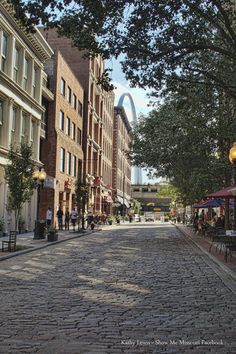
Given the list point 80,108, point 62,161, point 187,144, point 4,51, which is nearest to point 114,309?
point 187,144

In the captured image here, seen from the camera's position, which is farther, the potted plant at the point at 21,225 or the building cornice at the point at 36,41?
the potted plant at the point at 21,225

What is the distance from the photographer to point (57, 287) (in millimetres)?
10234

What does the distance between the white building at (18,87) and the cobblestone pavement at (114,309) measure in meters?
14.5

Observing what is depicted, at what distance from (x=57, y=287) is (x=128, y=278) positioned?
2237mm

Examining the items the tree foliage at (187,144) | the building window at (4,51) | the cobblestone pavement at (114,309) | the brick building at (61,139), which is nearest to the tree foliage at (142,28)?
the cobblestone pavement at (114,309)

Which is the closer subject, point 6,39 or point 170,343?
point 170,343

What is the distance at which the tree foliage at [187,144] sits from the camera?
24.4 metres

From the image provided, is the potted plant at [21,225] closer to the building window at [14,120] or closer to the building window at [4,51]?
the building window at [14,120]

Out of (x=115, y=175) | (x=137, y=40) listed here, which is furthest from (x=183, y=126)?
(x=115, y=175)

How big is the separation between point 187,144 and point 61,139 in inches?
651

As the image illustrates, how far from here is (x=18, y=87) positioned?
95.0 feet

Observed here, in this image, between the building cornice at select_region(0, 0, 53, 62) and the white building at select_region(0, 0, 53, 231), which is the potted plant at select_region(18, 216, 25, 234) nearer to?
the white building at select_region(0, 0, 53, 231)

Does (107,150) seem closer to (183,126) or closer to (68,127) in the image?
(68,127)

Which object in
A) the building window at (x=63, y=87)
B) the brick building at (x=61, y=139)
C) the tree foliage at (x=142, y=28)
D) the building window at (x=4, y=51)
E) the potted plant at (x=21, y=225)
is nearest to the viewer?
the tree foliage at (x=142, y=28)
